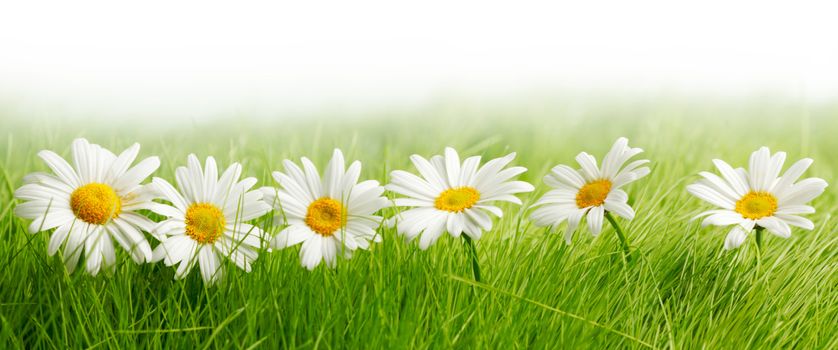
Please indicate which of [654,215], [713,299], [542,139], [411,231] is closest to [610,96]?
[542,139]

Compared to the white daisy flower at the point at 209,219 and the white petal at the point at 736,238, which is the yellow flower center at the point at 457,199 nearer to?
the white daisy flower at the point at 209,219

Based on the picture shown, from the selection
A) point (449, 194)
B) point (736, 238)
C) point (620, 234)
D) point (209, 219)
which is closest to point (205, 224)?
point (209, 219)

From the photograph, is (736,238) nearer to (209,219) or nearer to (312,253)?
(312,253)

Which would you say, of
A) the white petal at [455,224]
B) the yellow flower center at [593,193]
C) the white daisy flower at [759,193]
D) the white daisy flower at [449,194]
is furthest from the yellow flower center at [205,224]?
the white daisy flower at [759,193]

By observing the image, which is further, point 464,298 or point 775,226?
point 464,298

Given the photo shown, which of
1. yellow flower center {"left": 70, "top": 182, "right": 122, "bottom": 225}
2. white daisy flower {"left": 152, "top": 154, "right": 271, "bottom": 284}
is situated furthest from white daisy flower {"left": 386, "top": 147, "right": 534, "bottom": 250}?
yellow flower center {"left": 70, "top": 182, "right": 122, "bottom": 225}

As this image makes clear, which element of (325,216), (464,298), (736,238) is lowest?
(464,298)

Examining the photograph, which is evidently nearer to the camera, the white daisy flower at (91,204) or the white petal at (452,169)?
the white daisy flower at (91,204)

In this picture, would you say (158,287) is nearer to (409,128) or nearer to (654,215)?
(654,215)
